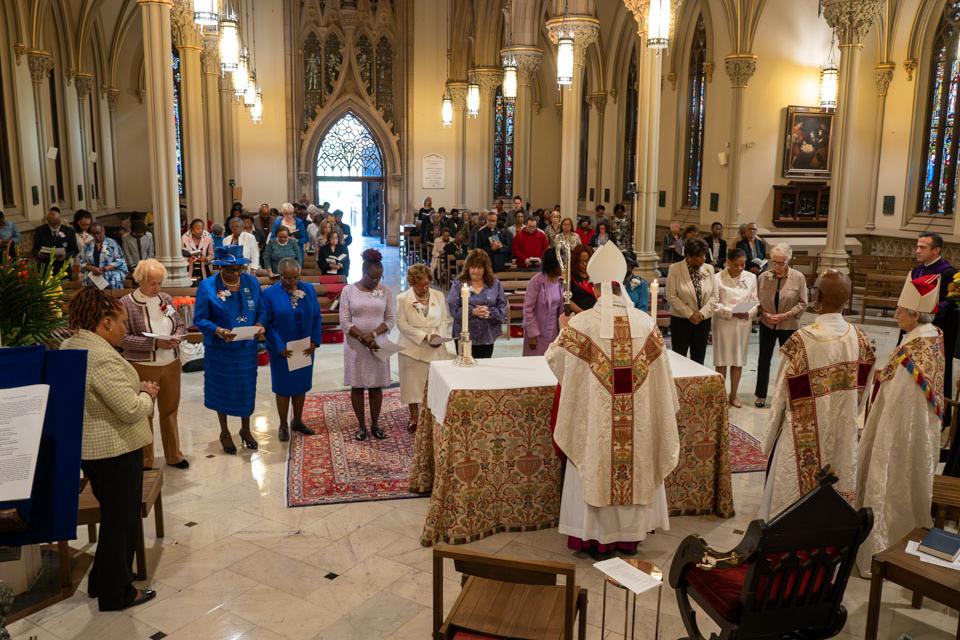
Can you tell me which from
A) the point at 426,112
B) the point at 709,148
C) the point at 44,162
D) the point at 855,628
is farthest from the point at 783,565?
the point at 426,112

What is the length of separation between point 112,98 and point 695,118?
1694cm

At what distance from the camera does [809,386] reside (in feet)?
15.6

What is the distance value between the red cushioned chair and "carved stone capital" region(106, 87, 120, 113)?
25.3 m

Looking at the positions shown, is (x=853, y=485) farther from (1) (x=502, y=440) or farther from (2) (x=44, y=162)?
(2) (x=44, y=162)

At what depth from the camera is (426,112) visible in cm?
2502

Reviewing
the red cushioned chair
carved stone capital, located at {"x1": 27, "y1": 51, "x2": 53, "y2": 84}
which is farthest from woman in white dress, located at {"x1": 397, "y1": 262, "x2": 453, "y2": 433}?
carved stone capital, located at {"x1": 27, "y1": 51, "x2": 53, "y2": 84}

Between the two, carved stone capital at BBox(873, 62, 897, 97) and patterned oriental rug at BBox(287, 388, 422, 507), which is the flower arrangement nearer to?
patterned oriental rug at BBox(287, 388, 422, 507)

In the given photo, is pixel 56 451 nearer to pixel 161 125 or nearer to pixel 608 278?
pixel 608 278

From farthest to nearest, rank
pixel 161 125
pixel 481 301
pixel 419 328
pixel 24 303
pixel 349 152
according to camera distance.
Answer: pixel 349 152 < pixel 161 125 < pixel 481 301 < pixel 419 328 < pixel 24 303

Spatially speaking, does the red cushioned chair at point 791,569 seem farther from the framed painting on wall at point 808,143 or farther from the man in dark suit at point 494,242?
the framed painting on wall at point 808,143

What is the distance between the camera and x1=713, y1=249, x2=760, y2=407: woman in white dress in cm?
789

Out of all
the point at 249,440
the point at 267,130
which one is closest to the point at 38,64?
the point at 267,130

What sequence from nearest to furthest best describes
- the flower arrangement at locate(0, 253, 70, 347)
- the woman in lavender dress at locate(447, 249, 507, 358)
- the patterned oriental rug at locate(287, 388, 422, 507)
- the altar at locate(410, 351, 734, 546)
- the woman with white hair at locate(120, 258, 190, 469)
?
the flower arrangement at locate(0, 253, 70, 347) < the altar at locate(410, 351, 734, 546) < the woman with white hair at locate(120, 258, 190, 469) < the patterned oriental rug at locate(287, 388, 422, 507) < the woman in lavender dress at locate(447, 249, 507, 358)

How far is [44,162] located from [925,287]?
18.0 m
